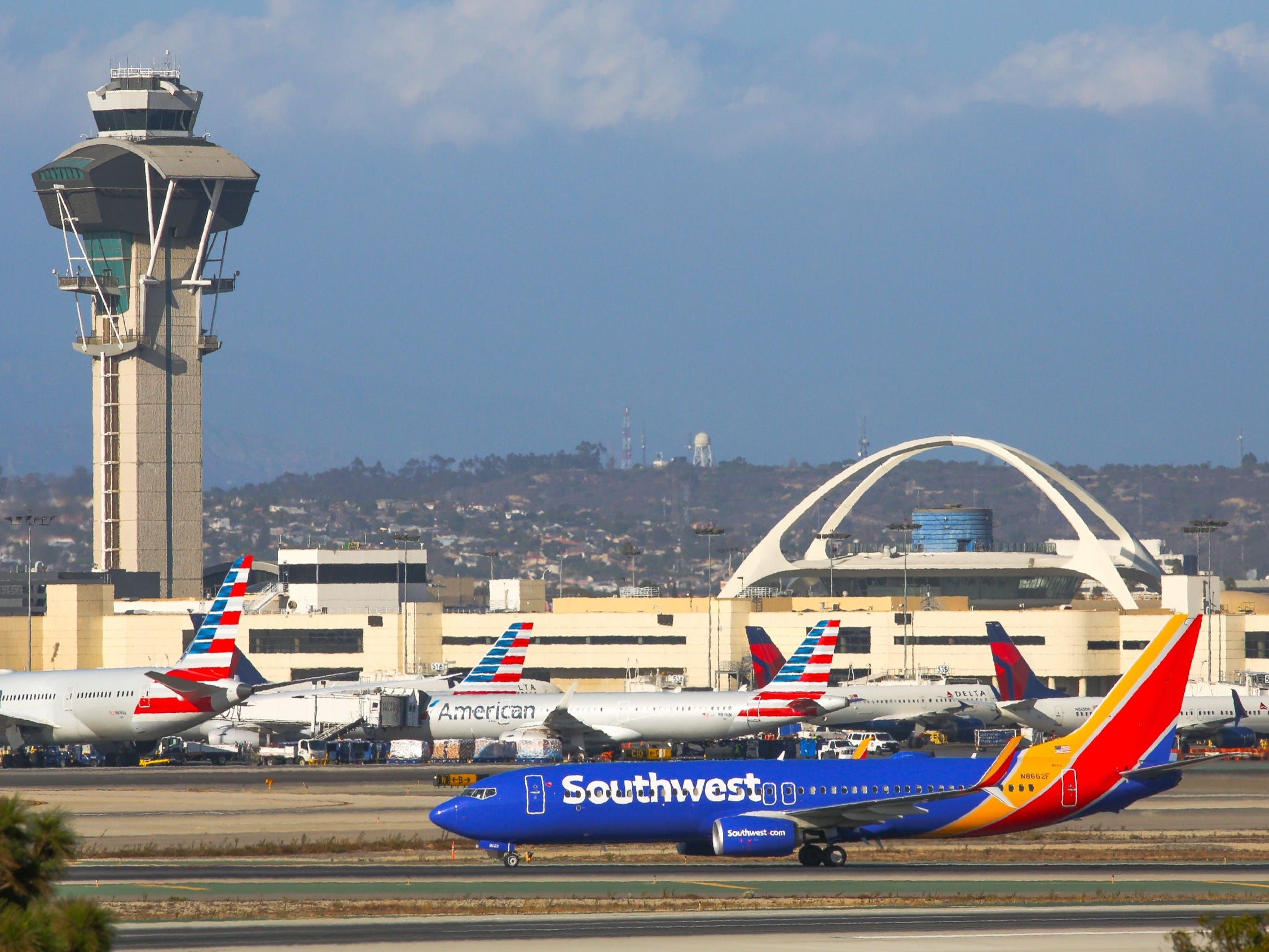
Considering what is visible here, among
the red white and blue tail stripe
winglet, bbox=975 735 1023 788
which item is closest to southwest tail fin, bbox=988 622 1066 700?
the red white and blue tail stripe

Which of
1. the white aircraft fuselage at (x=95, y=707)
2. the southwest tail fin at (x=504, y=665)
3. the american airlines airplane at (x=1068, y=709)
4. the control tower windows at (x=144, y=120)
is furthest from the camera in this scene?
the control tower windows at (x=144, y=120)

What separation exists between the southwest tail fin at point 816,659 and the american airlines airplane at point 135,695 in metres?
25.2

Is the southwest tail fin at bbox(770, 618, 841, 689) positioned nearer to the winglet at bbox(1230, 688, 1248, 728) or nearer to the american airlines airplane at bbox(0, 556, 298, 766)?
the american airlines airplane at bbox(0, 556, 298, 766)

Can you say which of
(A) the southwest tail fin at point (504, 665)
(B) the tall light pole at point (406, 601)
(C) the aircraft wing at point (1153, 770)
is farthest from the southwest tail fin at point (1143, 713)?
(B) the tall light pole at point (406, 601)

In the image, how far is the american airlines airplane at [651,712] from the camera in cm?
8494

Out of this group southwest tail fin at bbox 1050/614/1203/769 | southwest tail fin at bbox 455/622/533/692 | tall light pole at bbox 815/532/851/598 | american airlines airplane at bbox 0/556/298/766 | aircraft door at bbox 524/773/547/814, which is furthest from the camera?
tall light pole at bbox 815/532/851/598

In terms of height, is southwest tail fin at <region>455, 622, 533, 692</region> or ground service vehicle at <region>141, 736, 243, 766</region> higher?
southwest tail fin at <region>455, 622, 533, 692</region>

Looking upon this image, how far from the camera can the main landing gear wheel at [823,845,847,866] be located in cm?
4412

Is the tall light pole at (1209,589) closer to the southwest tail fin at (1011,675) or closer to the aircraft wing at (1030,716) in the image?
the southwest tail fin at (1011,675)

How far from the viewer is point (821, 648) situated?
8412 cm

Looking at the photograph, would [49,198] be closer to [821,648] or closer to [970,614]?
[970,614]

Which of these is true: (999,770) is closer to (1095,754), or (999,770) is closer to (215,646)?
(1095,754)

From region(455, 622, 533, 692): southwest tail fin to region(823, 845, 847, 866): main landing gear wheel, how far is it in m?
55.6

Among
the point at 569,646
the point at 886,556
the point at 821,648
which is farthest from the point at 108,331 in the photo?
the point at 821,648
